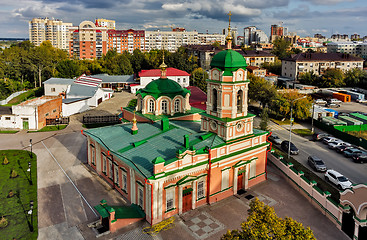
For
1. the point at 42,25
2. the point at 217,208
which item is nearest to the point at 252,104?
the point at 217,208

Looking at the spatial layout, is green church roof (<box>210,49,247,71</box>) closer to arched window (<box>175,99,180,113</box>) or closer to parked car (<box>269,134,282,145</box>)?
arched window (<box>175,99,180,113</box>)

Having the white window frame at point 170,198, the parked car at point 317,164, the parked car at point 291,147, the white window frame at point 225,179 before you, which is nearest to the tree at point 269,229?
the white window frame at point 170,198

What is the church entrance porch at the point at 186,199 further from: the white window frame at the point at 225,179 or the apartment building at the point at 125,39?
the apartment building at the point at 125,39

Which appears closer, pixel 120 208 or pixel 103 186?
pixel 120 208

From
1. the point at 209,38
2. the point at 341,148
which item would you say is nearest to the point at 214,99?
the point at 341,148

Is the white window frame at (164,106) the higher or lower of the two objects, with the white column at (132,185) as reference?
higher

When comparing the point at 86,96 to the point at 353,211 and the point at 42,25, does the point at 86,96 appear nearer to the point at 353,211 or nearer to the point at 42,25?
the point at 353,211
